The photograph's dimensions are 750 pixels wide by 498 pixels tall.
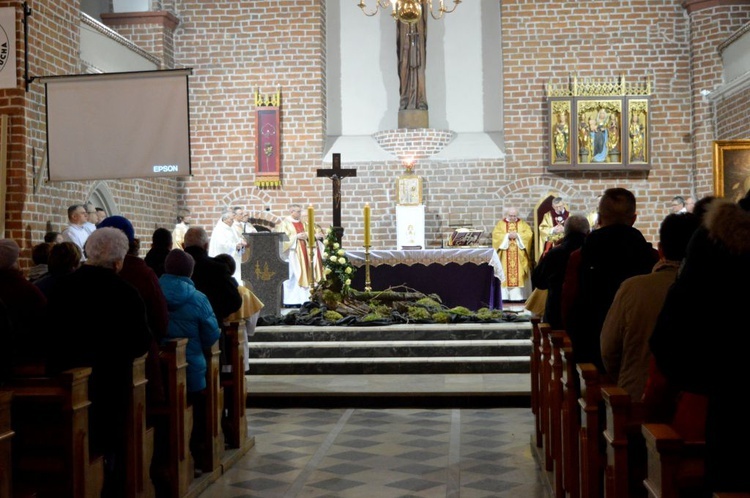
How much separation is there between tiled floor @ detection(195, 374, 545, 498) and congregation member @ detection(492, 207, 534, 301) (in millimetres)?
6346

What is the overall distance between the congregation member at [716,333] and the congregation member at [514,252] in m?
12.7

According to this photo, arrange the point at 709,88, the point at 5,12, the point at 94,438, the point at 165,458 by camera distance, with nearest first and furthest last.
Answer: the point at 94,438, the point at 165,458, the point at 5,12, the point at 709,88

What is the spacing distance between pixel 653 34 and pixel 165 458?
13114mm

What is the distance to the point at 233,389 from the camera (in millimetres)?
6625

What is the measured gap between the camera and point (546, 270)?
606 centimetres

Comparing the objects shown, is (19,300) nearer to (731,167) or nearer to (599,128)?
(731,167)

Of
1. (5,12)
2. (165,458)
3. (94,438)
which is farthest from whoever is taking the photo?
(5,12)

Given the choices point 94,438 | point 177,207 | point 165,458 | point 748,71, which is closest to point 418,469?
point 165,458

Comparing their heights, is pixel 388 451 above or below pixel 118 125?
below

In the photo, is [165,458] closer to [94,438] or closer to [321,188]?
[94,438]

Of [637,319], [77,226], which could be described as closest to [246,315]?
[77,226]

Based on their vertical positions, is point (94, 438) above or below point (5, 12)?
below

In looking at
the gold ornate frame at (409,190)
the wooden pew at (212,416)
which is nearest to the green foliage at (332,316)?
the wooden pew at (212,416)

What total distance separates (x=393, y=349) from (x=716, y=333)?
761 cm
